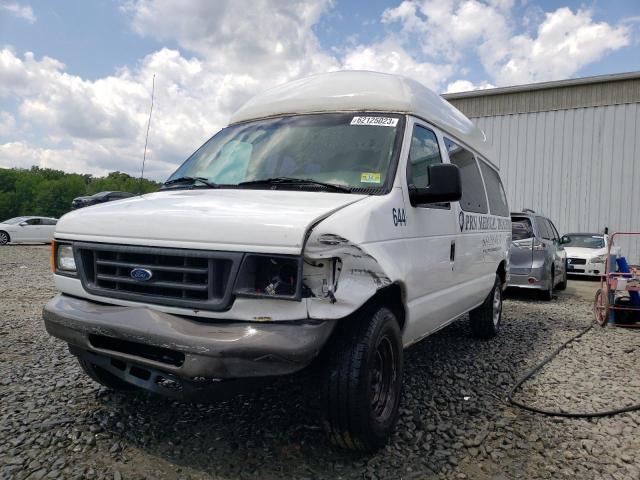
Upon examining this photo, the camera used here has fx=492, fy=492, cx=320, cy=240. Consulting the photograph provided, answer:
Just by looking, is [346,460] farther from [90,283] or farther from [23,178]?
[23,178]

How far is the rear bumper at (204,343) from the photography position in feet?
7.47

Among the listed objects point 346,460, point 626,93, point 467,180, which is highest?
point 626,93

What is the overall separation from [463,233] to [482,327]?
1868 millimetres

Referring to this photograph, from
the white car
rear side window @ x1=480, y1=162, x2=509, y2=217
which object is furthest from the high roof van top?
the white car

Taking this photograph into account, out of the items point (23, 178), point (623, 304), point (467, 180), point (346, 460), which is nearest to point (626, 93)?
point (623, 304)

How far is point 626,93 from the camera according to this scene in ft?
58.2

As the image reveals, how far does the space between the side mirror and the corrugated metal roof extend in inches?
716

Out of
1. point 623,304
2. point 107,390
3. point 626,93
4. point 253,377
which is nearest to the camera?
point 253,377

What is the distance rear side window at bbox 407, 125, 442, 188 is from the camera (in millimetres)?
3361

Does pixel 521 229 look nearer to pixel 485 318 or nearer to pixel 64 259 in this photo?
pixel 485 318

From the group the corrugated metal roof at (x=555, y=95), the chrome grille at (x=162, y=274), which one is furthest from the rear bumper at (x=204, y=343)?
the corrugated metal roof at (x=555, y=95)

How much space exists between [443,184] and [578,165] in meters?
17.9

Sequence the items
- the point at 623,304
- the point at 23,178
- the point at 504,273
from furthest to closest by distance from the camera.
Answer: the point at 23,178
the point at 623,304
the point at 504,273

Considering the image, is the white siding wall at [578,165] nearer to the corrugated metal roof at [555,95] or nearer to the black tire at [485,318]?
the corrugated metal roof at [555,95]
